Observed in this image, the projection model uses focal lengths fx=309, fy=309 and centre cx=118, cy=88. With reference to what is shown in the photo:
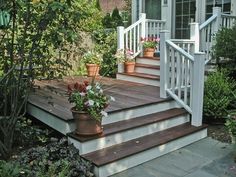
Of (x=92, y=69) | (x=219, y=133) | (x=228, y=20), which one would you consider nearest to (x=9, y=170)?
(x=219, y=133)

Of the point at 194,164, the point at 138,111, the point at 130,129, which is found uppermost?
the point at 138,111

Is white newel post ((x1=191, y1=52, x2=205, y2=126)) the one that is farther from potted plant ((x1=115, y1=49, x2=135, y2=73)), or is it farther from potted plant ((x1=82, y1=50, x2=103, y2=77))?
potted plant ((x1=82, y1=50, x2=103, y2=77))

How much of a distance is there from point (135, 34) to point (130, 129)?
139 inches

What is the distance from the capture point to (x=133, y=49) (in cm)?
691

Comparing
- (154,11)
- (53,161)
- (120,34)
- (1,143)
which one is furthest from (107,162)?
(154,11)

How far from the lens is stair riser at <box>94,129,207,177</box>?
322 cm

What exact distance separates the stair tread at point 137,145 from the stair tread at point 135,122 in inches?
6.6

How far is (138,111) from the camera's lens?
4.24 m

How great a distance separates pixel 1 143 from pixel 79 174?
99 cm

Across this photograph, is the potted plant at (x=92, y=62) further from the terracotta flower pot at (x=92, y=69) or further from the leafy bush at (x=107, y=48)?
the leafy bush at (x=107, y=48)

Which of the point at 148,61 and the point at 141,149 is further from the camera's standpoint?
the point at 148,61

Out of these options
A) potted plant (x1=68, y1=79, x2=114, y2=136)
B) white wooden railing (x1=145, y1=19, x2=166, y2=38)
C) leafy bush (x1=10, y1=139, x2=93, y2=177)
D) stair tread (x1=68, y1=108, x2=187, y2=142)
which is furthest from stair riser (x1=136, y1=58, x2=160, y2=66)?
leafy bush (x1=10, y1=139, x2=93, y2=177)

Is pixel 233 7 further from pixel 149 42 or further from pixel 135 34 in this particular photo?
pixel 135 34

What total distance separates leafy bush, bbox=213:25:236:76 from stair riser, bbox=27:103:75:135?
3.01 meters
